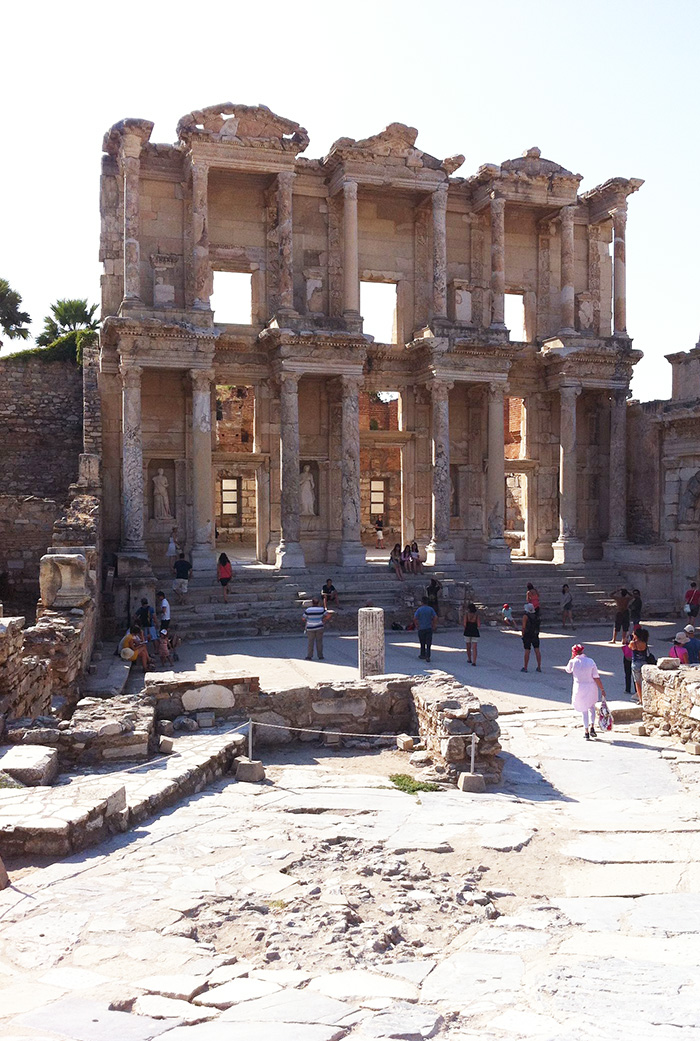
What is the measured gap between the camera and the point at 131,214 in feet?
74.6

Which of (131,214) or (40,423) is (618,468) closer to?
(131,214)

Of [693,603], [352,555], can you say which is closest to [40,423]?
[352,555]

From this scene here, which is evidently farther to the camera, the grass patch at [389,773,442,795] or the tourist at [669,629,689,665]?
the tourist at [669,629,689,665]

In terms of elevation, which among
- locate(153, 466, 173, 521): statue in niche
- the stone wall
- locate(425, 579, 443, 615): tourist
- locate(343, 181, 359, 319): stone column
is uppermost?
locate(343, 181, 359, 319): stone column

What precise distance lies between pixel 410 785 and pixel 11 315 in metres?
30.6

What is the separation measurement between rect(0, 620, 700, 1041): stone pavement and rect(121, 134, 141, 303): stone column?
55.4 ft

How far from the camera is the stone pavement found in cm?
419

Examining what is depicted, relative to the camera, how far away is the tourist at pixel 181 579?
20.5 m

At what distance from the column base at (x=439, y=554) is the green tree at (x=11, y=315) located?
1965 centimetres

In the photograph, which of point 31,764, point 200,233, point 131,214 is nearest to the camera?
point 31,764

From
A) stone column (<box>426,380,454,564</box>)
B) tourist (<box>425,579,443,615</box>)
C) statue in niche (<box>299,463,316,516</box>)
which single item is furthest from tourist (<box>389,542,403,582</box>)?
statue in niche (<box>299,463,316,516</box>)

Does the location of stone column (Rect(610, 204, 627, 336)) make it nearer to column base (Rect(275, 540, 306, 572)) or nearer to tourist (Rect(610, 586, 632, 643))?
tourist (Rect(610, 586, 632, 643))

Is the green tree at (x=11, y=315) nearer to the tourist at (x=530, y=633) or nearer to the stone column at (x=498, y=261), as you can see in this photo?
the stone column at (x=498, y=261)

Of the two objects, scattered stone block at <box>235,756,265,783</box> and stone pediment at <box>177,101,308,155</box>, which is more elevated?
stone pediment at <box>177,101,308,155</box>
